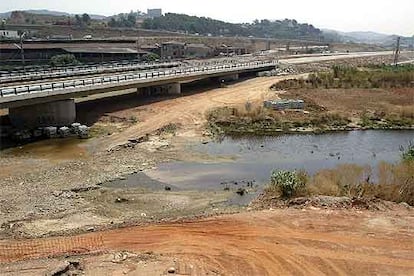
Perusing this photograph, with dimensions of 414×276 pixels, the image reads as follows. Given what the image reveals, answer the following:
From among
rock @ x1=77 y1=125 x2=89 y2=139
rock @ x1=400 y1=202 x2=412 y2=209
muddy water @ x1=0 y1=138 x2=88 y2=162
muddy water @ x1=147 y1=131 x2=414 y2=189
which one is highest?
rock @ x1=400 y1=202 x2=412 y2=209

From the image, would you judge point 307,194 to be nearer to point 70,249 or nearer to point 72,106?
point 70,249

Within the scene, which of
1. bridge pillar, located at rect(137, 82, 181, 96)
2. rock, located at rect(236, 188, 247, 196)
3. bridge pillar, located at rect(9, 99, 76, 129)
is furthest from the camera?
bridge pillar, located at rect(137, 82, 181, 96)

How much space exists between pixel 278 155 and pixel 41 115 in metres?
21.8

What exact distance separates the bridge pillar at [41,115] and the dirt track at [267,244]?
24.3 meters

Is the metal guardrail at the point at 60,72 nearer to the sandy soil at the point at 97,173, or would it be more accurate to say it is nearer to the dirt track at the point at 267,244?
the sandy soil at the point at 97,173

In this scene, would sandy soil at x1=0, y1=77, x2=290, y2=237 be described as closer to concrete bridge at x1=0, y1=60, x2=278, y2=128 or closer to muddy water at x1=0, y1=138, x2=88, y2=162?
muddy water at x1=0, y1=138, x2=88, y2=162

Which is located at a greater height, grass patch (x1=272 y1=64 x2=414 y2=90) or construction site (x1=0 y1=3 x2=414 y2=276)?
grass patch (x1=272 y1=64 x2=414 y2=90)

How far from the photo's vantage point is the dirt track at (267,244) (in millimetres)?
18391

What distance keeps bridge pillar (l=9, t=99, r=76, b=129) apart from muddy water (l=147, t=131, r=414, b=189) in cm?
1326

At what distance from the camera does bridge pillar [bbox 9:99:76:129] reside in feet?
143

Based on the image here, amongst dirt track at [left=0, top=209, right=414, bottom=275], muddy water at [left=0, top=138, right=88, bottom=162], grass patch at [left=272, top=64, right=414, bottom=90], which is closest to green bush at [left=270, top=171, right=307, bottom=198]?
dirt track at [left=0, top=209, right=414, bottom=275]

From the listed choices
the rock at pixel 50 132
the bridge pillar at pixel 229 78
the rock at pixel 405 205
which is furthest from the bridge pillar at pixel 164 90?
the rock at pixel 405 205

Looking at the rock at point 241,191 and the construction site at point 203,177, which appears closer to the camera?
the construction site at point 203,177

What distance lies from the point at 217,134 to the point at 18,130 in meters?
17.8
